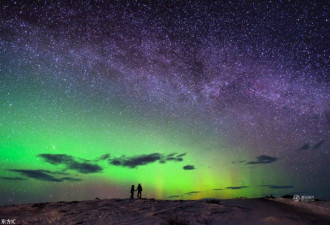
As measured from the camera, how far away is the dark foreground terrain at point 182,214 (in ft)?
33.8

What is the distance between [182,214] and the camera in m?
11.9

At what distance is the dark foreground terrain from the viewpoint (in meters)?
10.3

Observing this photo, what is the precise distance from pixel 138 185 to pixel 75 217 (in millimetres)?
13877

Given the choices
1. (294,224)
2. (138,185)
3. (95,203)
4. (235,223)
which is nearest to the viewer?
(294,224)

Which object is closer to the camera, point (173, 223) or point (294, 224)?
point (294, 224)

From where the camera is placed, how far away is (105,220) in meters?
12.5

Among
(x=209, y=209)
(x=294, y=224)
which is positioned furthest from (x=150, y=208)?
(x=294, y=224)

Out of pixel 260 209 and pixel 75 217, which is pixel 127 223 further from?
pixel 260 209

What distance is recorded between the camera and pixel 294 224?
9.31m

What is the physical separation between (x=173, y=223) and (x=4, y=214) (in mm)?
12347

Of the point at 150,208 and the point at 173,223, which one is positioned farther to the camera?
the point at 150,208

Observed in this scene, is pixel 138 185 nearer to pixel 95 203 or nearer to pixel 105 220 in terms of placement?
pixel 95 203

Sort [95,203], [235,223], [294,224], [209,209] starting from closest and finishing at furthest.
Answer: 1. [294,224]
2. [235,223]
3. [209,209]
4. [95,203]

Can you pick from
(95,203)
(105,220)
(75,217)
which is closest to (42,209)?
(95,203)
